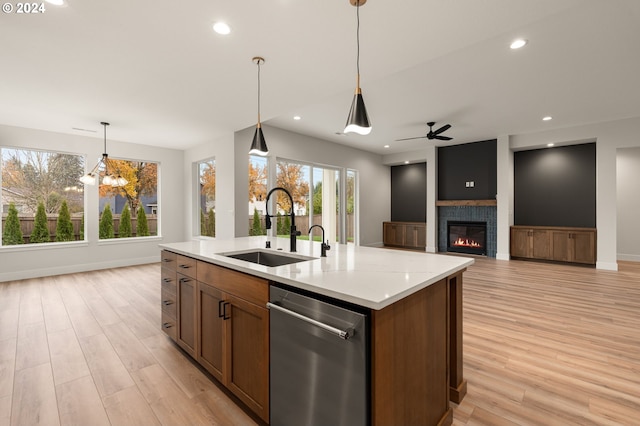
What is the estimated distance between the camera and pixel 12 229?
507 cm

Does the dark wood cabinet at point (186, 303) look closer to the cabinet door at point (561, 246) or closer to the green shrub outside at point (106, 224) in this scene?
the green shrub outside at point (106, 224)

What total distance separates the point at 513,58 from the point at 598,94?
220 centimetres

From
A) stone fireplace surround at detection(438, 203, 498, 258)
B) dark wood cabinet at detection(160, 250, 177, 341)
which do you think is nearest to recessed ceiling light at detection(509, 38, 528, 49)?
dark wood cabinet at detection(160, 250, 177, 341)

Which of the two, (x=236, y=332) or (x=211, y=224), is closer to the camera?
(x=236, y=332)

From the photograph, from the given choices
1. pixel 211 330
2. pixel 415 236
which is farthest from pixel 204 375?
pixel 415 236

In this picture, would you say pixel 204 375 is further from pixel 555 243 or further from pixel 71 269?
pixel 555 243

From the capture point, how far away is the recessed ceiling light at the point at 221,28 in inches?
90.2

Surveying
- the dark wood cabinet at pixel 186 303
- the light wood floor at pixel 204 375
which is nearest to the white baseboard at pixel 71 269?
the light wood floor at pixel 204 375

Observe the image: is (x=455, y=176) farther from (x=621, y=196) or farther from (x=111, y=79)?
(x=111, y=79)

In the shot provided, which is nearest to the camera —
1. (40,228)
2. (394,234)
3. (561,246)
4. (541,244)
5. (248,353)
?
(248,353)

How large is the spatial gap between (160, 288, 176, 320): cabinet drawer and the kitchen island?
0.19 m

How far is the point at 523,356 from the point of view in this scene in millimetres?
2377

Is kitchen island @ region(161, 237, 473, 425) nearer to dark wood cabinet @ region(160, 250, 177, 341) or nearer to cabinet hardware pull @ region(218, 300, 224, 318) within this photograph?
cabinet hardware pull @ region(218, 300, 224, 318)

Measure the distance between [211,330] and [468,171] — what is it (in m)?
7.37
